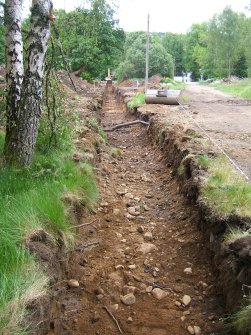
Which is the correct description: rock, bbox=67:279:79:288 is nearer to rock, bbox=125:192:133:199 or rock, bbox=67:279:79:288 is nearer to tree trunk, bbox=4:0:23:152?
tree trunk, bbox=4:0:23:152

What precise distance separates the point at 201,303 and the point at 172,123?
6844 millimetres

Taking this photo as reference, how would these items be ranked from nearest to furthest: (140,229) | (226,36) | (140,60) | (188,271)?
(188,271)
(140,229)
(140,60)
(226,36)

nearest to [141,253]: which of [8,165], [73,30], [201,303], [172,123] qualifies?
[201,303]

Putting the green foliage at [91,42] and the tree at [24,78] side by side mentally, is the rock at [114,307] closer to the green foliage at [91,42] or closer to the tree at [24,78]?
the tree at [24,78]

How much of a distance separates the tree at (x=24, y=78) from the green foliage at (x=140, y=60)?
127 ft

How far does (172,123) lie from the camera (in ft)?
33.1

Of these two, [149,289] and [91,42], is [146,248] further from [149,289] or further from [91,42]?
[91,42]

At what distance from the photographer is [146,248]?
468 centimetres

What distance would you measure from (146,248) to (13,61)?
9.99 feet

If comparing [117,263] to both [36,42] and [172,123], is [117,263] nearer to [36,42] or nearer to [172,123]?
[36,42]

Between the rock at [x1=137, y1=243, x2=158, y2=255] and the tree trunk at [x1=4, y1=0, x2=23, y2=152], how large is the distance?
2097mm

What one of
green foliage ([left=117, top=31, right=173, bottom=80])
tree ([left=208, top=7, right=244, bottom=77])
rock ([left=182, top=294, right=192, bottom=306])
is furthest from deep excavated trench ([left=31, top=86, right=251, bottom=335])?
tree ([left=208, top=7, right=244, bottom=77])

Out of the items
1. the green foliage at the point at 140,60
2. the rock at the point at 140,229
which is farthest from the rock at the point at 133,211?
the green foliage at the point at 140,60

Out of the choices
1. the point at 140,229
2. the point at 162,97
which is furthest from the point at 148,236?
the point at 162,97
